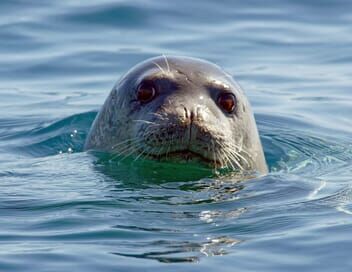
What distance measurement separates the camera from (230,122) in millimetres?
7742

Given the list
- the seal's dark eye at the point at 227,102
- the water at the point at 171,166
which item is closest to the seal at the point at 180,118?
the seal's dark eye at the point at 227,102

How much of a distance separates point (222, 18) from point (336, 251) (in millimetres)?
8852

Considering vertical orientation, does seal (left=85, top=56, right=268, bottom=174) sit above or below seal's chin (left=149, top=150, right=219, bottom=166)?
above

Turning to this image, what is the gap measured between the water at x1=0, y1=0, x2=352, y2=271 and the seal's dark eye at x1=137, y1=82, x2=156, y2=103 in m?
0.47

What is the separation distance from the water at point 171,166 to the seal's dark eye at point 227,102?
53cm

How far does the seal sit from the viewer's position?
23.6 feet

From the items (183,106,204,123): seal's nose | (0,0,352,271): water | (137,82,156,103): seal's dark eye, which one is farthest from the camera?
(137,82,156,103): seal's dark eye

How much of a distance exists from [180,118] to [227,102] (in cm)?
69

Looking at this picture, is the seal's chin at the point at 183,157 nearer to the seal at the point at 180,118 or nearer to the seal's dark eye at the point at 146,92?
the seal at the point at 180,118

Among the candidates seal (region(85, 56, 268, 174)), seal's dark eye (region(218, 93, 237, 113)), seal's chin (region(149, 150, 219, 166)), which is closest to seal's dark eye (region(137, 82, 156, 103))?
seal (region(85, 56, 268, 174))

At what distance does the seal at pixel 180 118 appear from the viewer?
7.21 m

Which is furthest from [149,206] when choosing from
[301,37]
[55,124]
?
[301,37]

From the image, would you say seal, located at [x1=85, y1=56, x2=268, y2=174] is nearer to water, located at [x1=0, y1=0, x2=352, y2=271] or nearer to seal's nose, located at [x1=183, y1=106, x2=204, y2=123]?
seal's nose, located at [x1=183, y1=106, x2=204, y2=123]

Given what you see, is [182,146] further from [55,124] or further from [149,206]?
[55,124]
